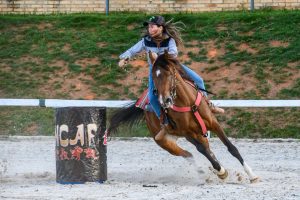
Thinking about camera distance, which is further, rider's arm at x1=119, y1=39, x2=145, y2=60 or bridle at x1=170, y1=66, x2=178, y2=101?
rider's arm at x1=119, y1=39, x2=145, y2=60

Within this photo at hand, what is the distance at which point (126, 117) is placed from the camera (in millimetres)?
14688

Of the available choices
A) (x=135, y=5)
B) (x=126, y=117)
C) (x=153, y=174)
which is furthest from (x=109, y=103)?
(x=135, y=5)

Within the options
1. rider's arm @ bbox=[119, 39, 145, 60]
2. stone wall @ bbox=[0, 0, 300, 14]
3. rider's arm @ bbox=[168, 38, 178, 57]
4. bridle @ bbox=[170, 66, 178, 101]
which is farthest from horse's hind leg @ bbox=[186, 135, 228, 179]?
stone wall @ bbox=[0, 0, 300, 14]

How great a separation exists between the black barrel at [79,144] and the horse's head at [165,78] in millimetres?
1197

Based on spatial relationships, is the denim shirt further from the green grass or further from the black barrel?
the green grass

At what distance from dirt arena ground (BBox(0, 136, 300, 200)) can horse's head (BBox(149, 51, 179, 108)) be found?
120 cm

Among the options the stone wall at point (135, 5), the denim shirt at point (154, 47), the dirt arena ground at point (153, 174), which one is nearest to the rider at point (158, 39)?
the denim shirt at point (154, 47)

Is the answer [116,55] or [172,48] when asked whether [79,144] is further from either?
[116,55]

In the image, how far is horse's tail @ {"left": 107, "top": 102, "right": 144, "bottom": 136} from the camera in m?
14.6

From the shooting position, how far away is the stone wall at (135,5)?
3022cm

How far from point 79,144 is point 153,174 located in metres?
1.94

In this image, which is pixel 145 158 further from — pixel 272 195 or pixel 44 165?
pixel 272 195

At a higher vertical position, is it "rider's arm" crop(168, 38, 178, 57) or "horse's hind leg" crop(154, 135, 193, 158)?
"rider's arm" crop(168, 38, 178, 57)

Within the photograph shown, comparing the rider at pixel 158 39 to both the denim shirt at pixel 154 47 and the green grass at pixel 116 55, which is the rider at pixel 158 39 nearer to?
the denim shirt at pixel 154 47
